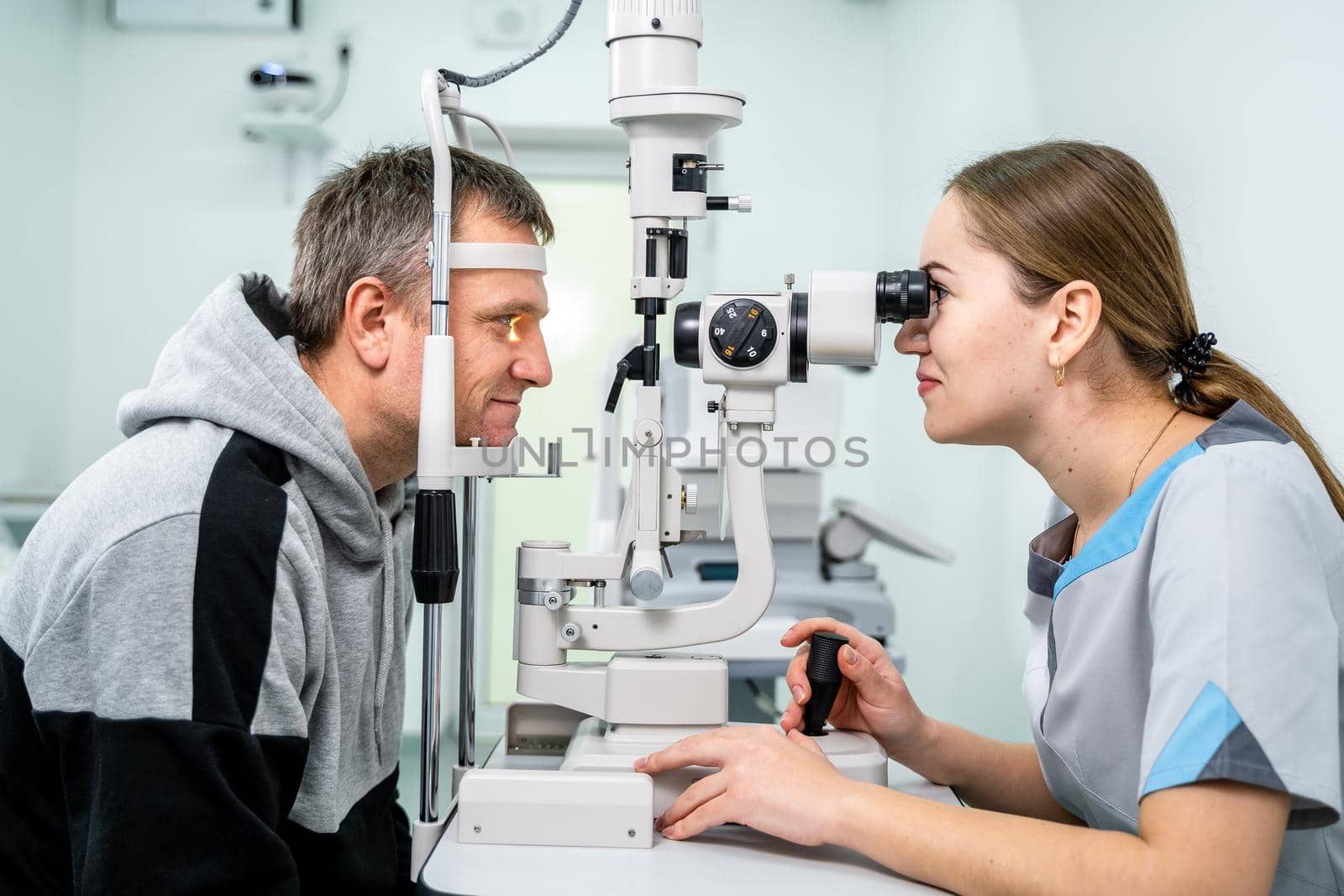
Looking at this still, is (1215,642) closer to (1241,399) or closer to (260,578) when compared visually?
(1241,399)

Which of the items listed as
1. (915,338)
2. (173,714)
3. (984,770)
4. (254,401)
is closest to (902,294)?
(915,338)

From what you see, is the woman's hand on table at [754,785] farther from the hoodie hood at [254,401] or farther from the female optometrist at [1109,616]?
the hoodie hood at [254,401]

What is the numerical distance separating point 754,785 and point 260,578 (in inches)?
19.1

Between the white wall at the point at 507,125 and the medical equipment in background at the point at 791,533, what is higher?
the white wall at the point at 507,125

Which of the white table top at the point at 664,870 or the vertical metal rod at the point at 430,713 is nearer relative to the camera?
the white table top at the point at 664,870

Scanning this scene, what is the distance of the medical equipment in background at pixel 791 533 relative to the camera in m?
2.08

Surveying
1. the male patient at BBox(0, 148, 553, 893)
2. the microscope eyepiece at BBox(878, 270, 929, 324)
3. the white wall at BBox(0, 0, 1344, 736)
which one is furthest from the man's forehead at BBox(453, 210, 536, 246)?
the white wall at BBox(0, 0, 1344, 736)

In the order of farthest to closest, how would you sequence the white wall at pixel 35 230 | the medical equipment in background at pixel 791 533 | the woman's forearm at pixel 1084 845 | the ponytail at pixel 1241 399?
the white wall at pixel 35 230, the medical equipment in background at pixel 791 533, the ponytail at pixel 1241 399, the woman's forearm at pixel 1084 845

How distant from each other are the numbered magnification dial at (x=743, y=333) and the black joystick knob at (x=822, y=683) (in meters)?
0.31

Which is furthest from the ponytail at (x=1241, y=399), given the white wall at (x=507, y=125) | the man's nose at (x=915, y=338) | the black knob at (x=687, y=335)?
the white wall at (x=507, y=125)

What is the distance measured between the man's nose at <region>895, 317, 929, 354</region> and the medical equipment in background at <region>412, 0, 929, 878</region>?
0.06 meters

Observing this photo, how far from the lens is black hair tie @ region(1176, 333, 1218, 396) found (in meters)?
1.04

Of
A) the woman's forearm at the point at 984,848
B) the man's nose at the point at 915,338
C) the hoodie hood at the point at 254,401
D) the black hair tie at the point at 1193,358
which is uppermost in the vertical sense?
the man's nose at the point at 915,338

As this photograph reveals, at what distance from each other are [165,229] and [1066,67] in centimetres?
293
